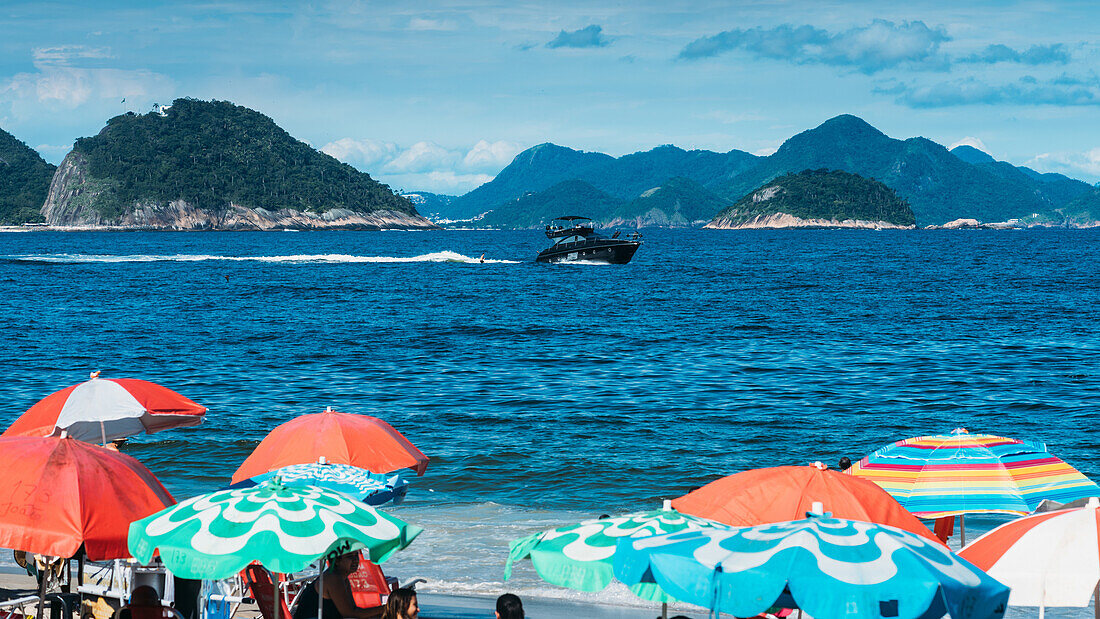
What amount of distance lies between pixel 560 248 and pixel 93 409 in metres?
84.2

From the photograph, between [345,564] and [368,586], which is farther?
[368,586]

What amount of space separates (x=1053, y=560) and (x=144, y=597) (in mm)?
6913

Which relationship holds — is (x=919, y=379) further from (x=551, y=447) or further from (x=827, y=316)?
(x=827, y=316)

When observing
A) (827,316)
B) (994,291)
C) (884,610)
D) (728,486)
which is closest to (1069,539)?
(884,610)

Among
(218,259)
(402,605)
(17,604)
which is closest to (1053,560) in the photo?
(402,605)

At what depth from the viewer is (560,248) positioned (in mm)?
96000

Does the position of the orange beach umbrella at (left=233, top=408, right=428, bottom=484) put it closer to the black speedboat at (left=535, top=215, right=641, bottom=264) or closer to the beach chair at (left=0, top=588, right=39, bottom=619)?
the beach chair at (left=0, top=588, right=39, bottom=619)

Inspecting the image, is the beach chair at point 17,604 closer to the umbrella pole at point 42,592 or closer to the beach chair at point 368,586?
the umbrella pole at point 42,592

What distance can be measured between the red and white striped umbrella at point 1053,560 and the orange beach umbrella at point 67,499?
19.7 ft

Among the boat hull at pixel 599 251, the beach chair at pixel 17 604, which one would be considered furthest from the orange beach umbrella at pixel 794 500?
the boat hull at pixel 599 251

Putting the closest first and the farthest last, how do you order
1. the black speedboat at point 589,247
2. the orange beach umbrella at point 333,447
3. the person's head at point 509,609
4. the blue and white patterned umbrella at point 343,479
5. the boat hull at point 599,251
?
the person's head at point 509,609 → the blue and white patterned umbrella at point 343,479 → the orange beach umbrella at point 333,447 → the black speedboat at point 589,247 → the boat hull at point 599,251

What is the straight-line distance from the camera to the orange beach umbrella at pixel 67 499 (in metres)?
7.11

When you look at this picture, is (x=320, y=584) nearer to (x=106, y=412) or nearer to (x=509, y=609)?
(x=509, y=609)

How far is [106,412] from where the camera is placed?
12391 millimetres
